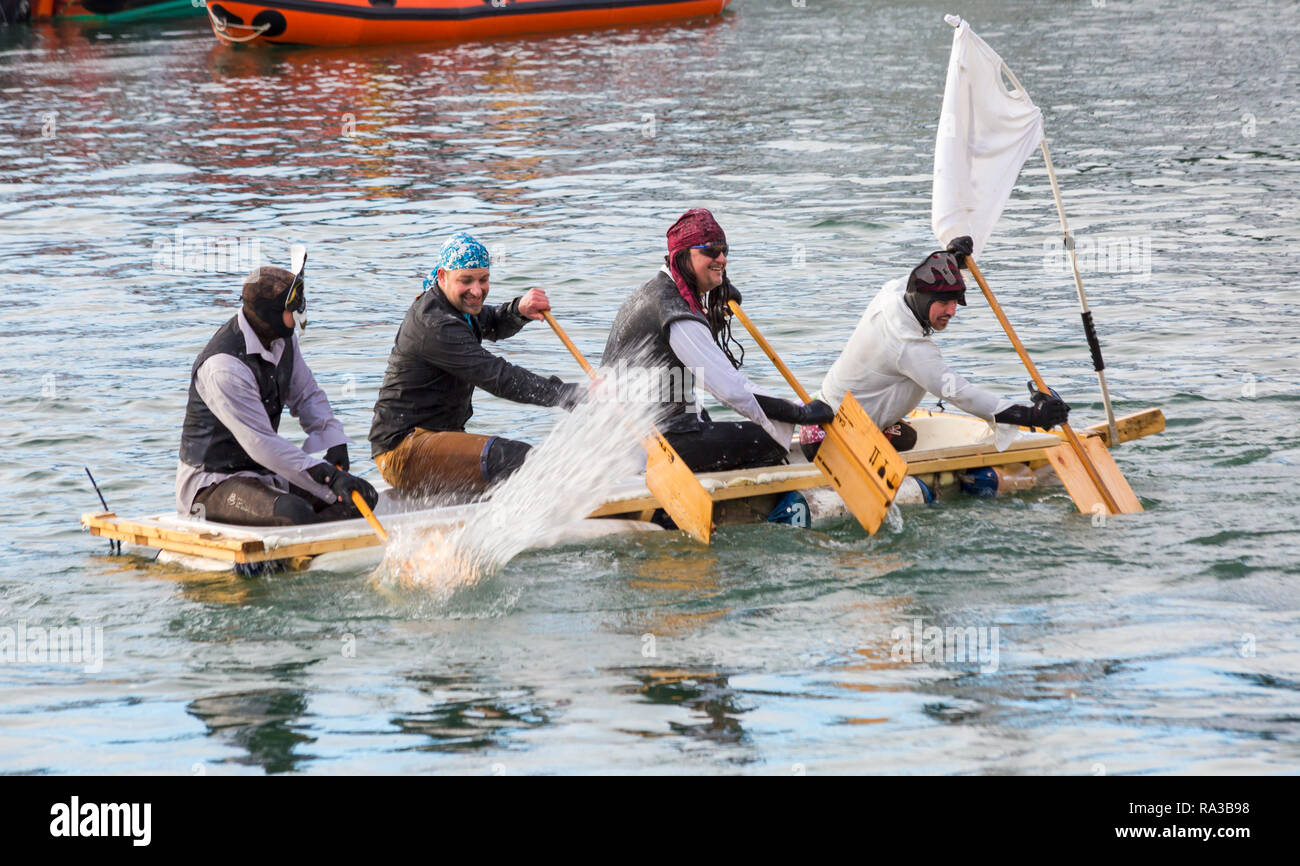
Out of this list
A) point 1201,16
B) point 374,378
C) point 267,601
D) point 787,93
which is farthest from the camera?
point 1201,16

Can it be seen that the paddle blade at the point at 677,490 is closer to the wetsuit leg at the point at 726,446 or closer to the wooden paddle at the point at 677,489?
the wooden paddle at the point at 677,489

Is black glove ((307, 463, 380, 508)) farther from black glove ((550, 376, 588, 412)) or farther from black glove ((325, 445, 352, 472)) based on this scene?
black glove ((550, 376, 588, 412))

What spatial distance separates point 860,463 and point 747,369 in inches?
181

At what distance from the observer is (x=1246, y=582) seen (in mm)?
8789

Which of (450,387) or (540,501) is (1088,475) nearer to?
(540,501)

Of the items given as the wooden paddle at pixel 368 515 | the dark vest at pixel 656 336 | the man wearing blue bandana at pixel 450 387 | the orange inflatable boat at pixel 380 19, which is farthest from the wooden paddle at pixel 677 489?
the orange inflatable boat at pixel 380 19

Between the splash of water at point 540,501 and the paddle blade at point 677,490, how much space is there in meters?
0.19

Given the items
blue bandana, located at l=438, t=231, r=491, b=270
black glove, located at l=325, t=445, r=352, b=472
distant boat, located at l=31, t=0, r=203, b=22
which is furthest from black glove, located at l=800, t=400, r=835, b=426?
distant boat, located at l=31, t=0, r=203, b=22

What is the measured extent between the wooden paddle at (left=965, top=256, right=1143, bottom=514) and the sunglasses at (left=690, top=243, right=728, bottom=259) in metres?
1.77
